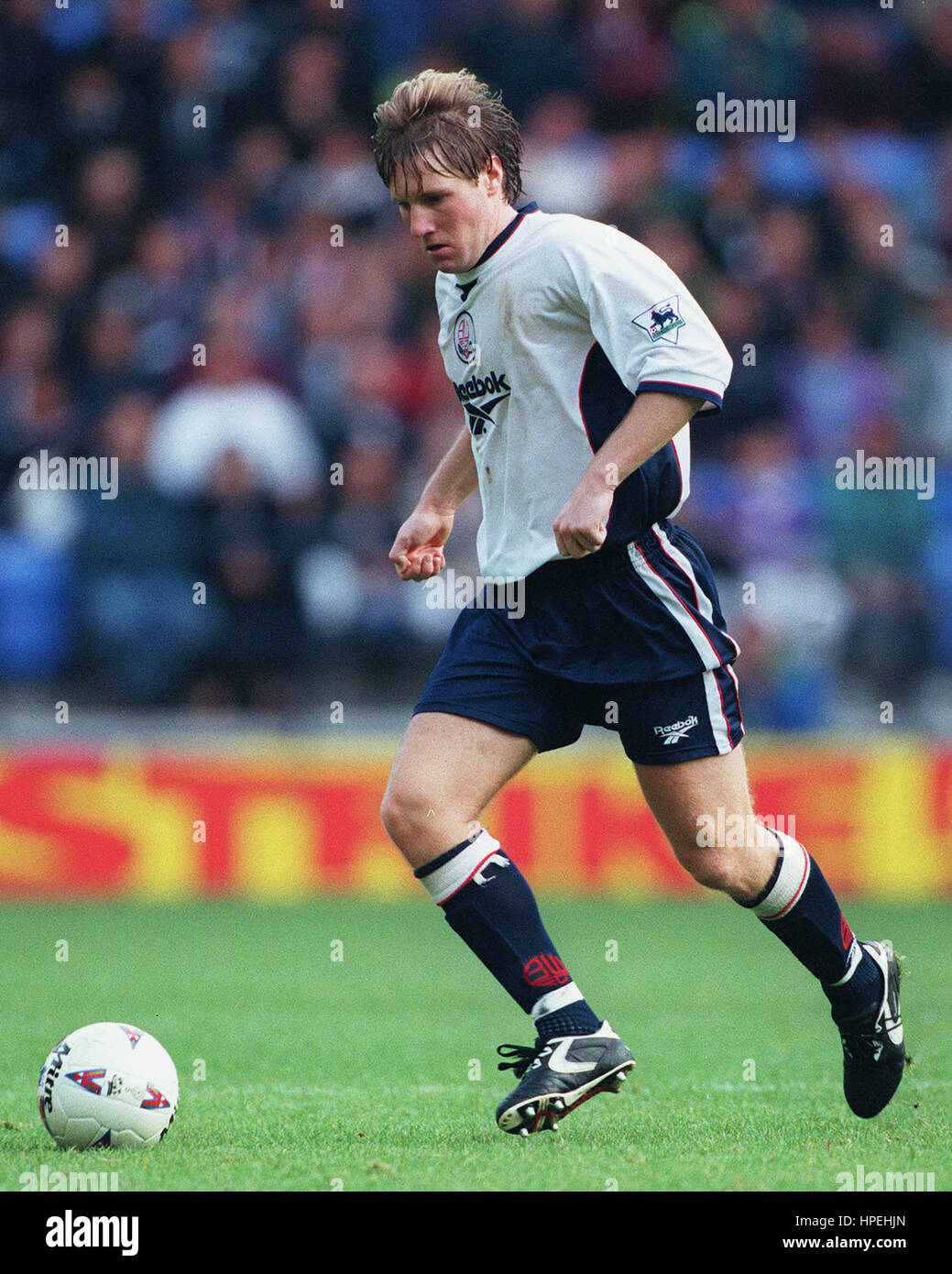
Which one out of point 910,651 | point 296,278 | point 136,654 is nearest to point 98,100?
point 296,278

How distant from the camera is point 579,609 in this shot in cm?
398

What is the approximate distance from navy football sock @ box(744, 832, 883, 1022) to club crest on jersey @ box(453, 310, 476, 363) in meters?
1.31

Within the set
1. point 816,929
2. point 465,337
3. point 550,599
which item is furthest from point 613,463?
point 816,929

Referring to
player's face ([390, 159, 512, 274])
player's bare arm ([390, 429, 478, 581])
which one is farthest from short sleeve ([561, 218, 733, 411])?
player's bare arm ([390, 429, 478, 581])

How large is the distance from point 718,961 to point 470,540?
9.07 ft

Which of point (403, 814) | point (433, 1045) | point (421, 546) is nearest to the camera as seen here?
point (403, 814)

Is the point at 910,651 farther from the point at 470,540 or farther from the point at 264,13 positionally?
the point at 264,13

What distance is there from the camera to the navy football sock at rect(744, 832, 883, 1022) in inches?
161

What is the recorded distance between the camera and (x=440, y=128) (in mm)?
3811

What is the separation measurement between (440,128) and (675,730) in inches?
54.5

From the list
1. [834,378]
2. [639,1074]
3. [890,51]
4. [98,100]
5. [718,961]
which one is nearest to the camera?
[639,1074]

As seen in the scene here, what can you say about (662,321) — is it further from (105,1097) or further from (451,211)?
(105,1097)

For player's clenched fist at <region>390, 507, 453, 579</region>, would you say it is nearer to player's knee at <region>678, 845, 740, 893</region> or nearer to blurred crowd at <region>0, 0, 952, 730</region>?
player's knee at <region>678, 845, 740, 893</region>

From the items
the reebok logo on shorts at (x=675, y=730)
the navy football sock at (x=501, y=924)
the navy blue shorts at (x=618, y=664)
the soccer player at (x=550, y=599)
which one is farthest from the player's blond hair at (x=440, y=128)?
the navy football sock at (x=501, y=924)
